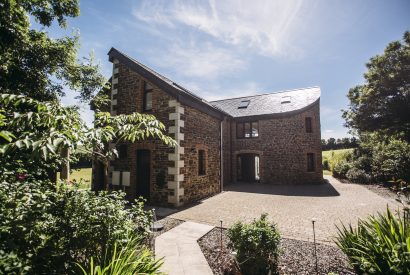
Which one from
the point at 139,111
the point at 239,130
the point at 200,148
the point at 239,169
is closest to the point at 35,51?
the point at 139,111

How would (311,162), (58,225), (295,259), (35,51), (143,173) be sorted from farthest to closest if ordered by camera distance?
(311,162) → (143,173) → (35,51) → (295,259) → (58,225)

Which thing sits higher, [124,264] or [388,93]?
[388,93]

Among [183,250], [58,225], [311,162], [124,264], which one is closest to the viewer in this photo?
[124,264]

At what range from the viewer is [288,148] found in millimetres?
16062

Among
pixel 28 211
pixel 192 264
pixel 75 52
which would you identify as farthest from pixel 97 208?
pixel 75 52

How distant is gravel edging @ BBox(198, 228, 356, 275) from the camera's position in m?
3.88

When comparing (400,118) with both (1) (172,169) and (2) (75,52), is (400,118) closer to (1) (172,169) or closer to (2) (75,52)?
(1) (172,169)

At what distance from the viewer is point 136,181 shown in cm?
973

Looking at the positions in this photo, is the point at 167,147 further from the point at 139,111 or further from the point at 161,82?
the point at 161,82

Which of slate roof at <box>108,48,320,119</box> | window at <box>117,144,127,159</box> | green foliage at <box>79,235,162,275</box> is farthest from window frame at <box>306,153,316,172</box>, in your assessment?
green foliage at <box>79,235,162,275</box>

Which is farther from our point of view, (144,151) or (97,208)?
(144,151)

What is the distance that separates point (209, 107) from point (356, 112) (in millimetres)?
13622

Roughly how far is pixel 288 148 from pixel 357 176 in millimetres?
5918

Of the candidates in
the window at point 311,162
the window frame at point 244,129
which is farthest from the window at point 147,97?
the window at point 311,162
